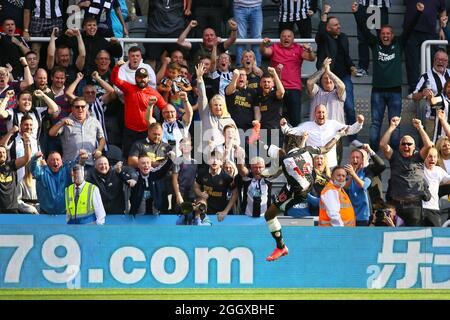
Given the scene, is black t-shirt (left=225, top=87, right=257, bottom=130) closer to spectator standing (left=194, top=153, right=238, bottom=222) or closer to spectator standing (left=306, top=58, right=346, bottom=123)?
spectator standing (left=306, top=58, right=346, bottom=123)

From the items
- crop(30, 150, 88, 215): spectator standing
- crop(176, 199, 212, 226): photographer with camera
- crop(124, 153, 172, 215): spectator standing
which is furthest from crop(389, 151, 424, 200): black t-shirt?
crop(30, 150, 88, 215): spectator standing

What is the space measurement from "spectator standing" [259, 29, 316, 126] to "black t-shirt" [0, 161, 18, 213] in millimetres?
4604

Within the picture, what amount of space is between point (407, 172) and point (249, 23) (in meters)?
4.07

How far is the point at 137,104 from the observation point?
2144cm

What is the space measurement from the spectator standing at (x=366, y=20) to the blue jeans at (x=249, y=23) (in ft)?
5.40

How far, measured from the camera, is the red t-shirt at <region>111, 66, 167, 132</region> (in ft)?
70.1

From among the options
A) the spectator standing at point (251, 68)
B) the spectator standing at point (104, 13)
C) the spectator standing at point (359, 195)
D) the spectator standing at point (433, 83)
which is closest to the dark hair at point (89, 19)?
the spectator standing at point (104, 13)

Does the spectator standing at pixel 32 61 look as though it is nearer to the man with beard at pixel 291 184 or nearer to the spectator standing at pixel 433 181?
the man with beard at pixel 291 184

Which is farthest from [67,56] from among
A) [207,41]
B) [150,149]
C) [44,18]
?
[150,149]

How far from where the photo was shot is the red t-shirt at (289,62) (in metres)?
22.1

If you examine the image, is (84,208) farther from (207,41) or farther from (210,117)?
(207,41)

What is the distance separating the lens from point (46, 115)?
21.3 meters

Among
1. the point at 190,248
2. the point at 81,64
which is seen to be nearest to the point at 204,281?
the point at 190,248
